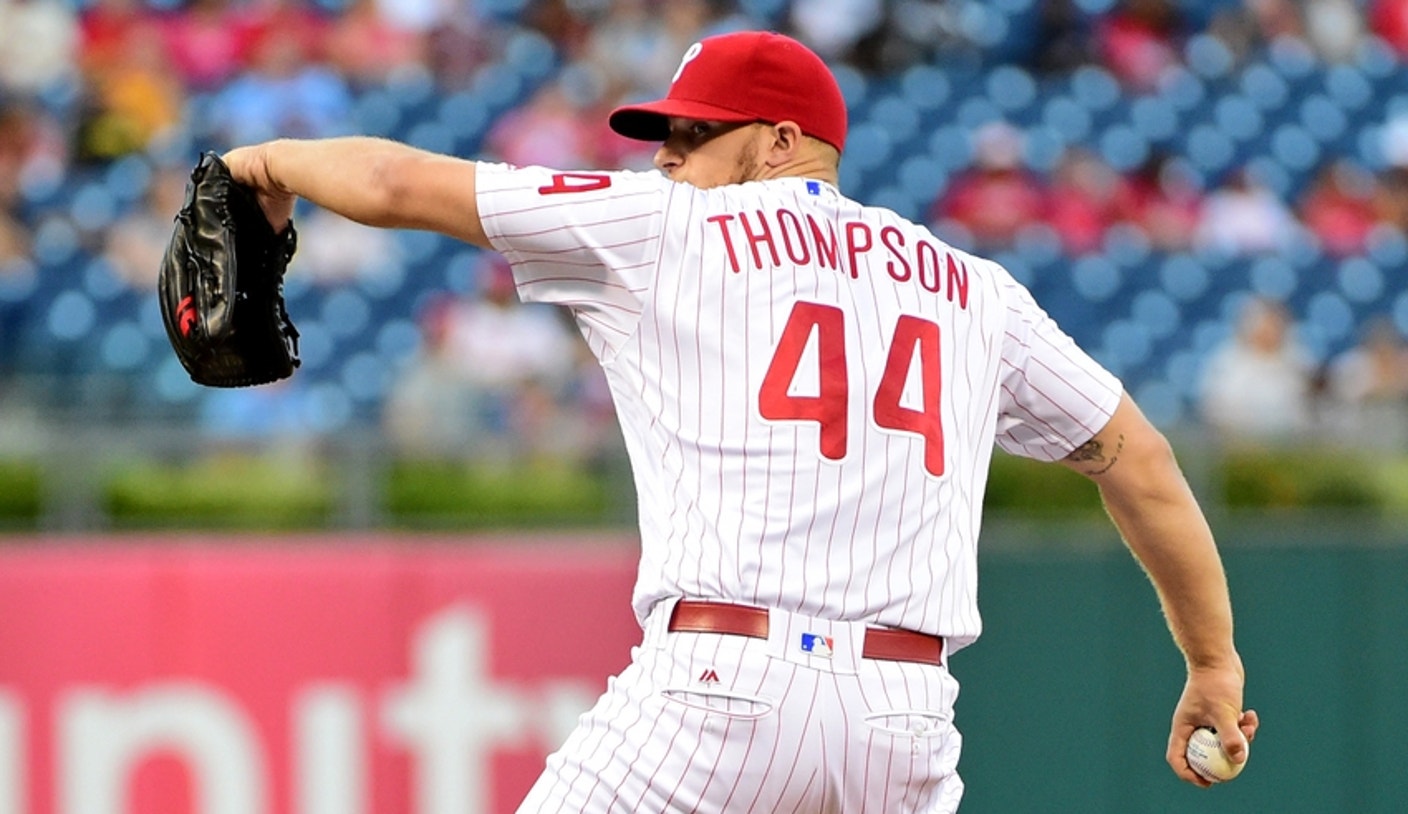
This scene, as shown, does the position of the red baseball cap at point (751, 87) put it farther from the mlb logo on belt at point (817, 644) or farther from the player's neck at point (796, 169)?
the mlb logo on belt at point (817, 644)

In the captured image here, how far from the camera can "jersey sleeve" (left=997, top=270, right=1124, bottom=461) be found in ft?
10.3

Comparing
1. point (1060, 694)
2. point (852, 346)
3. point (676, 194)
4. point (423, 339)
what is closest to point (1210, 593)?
point (852, 346)

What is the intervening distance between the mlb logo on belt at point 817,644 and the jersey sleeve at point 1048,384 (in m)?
0.56

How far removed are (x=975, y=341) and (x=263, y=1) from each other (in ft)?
25.3

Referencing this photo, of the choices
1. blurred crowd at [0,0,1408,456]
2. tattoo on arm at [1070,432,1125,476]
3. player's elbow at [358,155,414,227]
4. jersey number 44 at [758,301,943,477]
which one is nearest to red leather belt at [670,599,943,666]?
jersey number 44 at [758,301,943,477]

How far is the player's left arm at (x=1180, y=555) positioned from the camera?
3.19 metres

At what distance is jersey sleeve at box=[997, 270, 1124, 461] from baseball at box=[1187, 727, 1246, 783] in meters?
0.47

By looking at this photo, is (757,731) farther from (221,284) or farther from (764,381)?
(221,284)

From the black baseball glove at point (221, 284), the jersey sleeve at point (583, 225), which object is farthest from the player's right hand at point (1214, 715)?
the black baseball glove at point (221, 284)

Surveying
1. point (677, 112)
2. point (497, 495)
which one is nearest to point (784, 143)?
point (677, 112)

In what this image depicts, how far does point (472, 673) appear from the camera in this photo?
6.09m

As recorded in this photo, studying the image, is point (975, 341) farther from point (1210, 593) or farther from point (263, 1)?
point (263, 1)

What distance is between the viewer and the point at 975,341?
9.87 ft

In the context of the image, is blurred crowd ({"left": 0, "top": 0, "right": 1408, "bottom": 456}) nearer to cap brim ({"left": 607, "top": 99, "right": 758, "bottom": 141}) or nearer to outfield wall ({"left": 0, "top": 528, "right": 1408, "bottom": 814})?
outfield wall ({"left": 0, "top": 528, "right": 1408, "bottom": 814})
